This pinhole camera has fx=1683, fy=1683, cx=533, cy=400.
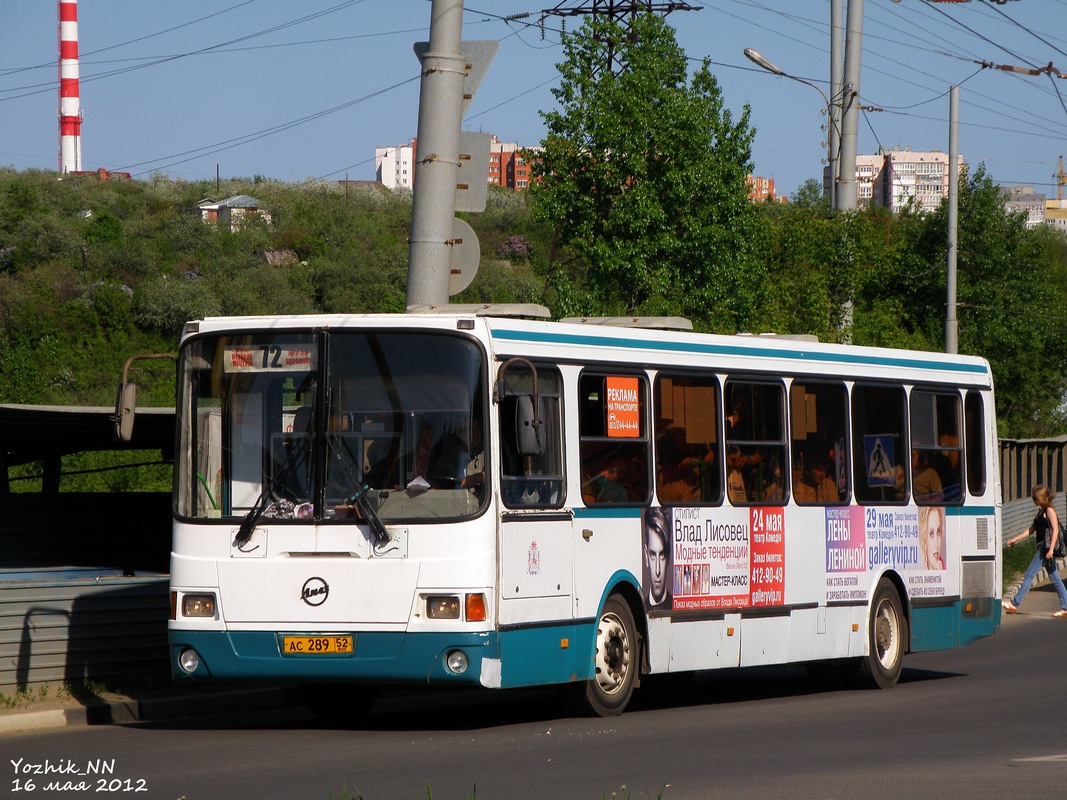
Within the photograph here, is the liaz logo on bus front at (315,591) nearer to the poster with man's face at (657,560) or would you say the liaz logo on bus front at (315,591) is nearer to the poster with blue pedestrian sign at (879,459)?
the poster with man's face at (657,560)

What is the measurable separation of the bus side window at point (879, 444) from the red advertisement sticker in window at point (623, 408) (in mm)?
3282

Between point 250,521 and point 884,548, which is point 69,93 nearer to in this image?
point 884,548

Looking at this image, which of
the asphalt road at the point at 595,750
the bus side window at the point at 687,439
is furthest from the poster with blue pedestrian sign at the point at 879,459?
the bus side window at the point at 687,439

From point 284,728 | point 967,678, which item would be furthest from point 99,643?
point 967,678

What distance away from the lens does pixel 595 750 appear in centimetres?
1009

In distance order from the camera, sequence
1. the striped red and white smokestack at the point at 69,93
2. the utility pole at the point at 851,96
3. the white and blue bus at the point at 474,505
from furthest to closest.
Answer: the striped red and white smokestack at the point at 69,93, the utility pole at the point at 851,96, the white and blue bus at the point at 474,505

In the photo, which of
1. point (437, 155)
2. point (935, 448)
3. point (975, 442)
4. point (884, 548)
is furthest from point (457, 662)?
point (975, 442)

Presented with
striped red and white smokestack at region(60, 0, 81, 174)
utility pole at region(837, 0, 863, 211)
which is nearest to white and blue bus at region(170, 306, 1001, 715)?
utility pole at region(837, 0, 863, 211)

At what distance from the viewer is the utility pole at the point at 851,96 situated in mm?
26688

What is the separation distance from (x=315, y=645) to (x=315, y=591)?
1.13 feet

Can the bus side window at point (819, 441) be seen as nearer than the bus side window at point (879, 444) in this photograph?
Yes

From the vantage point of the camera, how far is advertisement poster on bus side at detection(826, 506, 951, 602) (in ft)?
48.0

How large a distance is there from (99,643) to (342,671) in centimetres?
322

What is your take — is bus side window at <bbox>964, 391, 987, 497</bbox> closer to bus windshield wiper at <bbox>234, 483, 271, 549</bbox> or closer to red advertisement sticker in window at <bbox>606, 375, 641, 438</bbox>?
red advertisement sticker in window at <bbox>606, 375, 641, 438</bbox>
